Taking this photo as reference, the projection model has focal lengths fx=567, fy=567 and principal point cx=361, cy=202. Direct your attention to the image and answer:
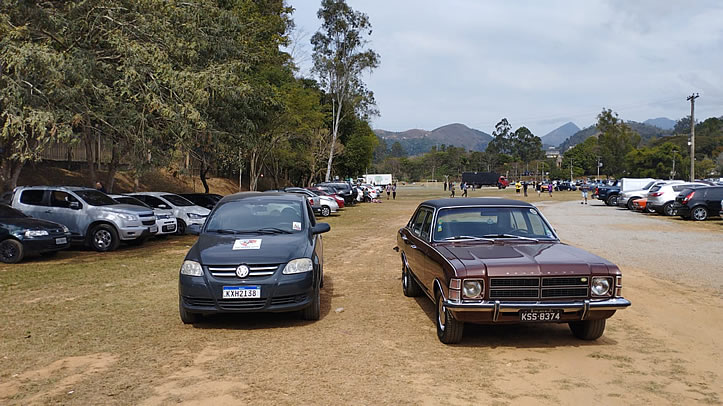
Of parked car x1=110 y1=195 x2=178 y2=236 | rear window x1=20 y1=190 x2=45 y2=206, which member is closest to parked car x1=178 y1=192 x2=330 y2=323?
rear window x1=20 y1=190 x2=45 y2=206

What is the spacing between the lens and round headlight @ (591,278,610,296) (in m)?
5.95

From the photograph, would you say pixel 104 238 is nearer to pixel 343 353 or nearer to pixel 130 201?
pixel 130 201

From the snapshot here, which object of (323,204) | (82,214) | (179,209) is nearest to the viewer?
(82,214)

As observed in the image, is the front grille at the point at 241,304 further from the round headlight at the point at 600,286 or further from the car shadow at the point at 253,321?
the round headlight at the point at 600,286

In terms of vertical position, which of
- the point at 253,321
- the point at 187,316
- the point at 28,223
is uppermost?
the point at 28,223

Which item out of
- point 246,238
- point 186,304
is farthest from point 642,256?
point 186,304

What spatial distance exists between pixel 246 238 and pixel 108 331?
2.03 meters

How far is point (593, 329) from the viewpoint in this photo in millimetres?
6359

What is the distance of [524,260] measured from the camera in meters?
6.09

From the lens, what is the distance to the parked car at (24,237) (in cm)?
1251

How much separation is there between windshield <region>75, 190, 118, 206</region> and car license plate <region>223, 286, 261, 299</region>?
995 cm

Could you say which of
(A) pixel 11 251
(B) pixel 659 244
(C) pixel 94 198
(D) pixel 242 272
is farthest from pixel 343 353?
(B) pixel 659 244

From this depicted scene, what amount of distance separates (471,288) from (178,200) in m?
15.5

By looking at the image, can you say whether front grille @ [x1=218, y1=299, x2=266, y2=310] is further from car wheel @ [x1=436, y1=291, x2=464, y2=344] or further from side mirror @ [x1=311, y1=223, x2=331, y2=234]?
car wheel @ [x1=436, y1=291, x2=464, y2=344]
